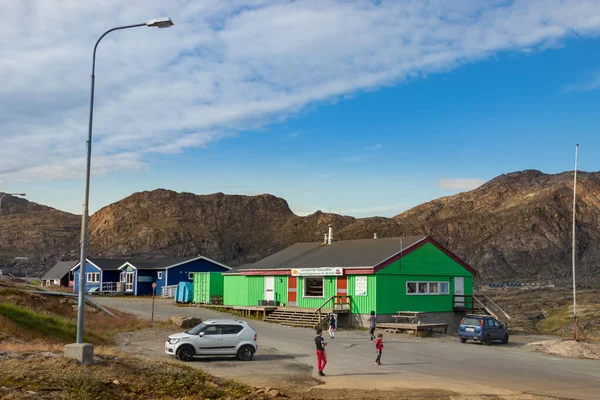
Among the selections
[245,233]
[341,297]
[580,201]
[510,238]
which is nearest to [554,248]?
[510,238]

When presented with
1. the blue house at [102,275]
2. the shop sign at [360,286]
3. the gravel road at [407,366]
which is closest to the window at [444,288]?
the shop sign at [360,286]

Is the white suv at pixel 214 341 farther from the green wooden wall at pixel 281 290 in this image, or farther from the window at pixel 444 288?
the window at pixel 444 288

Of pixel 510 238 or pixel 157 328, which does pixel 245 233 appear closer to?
pixel 510 238

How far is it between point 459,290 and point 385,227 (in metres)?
105

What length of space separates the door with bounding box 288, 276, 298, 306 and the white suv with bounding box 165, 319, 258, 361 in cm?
1860

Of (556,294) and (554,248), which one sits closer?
(556,294)

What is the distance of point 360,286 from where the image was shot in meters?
39.6

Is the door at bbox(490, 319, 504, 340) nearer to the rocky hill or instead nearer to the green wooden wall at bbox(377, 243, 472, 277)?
the green wooden wall at bbox(377, 243, 472, 277)

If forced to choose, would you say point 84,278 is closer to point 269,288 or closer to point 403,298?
point 403,298

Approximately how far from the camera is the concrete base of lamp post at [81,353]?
16.2 meters

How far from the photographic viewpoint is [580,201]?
148250 millimetres

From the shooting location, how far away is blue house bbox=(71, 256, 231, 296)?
71.2 m

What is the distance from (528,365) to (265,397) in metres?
14.3

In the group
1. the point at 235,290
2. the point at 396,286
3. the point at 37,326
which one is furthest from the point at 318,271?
the point at 37,326
